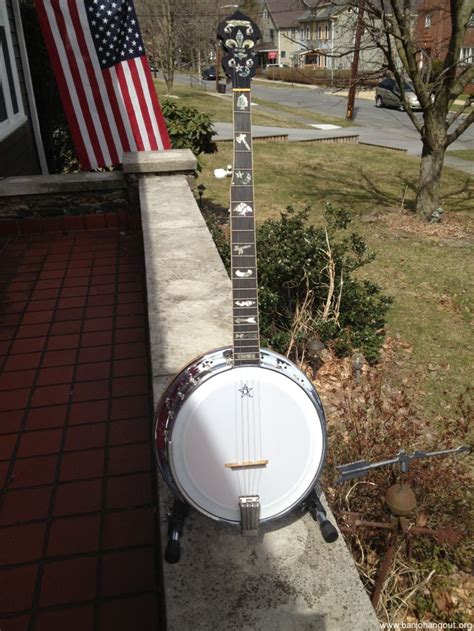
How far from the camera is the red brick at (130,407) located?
10.7 ft

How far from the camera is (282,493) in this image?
195cm

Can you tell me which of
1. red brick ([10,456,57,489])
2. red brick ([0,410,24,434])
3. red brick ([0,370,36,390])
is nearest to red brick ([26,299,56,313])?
red brick ([0,370,36,390])

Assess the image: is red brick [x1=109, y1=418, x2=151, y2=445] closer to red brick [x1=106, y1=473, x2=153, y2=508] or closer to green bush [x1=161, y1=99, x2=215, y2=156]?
red brick [x1=106, y1=473, x2=153, y2=508]

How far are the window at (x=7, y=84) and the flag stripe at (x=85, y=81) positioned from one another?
1.63 m

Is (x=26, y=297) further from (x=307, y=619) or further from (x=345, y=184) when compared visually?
(x=345, y=184)

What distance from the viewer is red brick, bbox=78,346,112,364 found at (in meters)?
3.82

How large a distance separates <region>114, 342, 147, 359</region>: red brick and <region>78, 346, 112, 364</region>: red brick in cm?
6

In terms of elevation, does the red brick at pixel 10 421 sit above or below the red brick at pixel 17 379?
above

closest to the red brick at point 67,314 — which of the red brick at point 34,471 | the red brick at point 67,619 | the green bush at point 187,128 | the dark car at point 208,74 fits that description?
the red brick at point 34,471

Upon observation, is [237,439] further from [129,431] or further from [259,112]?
[259,112]

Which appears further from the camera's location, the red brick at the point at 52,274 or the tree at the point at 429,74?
the tree at the point at 429,74

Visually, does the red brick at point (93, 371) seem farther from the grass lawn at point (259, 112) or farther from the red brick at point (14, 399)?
the grass lawn at point (259, 112)

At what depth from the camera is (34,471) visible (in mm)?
2877

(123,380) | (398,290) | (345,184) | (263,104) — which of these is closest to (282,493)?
(123,380)
